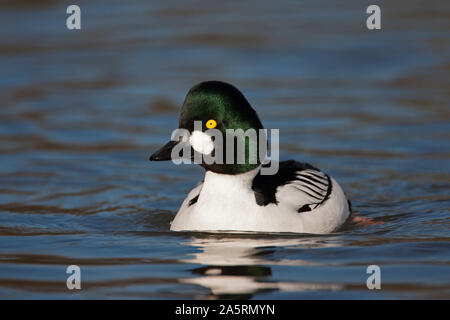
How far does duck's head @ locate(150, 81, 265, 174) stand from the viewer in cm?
836

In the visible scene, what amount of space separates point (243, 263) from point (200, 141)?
4.03ft

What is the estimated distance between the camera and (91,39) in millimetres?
19891

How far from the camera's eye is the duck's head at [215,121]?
836 centimetres

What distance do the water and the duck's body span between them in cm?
14

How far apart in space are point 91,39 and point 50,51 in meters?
1.09

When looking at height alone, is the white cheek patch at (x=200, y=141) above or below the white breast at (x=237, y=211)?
above

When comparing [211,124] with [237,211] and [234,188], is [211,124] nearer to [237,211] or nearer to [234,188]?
[234,188]

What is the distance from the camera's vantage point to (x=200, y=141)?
27.9ft

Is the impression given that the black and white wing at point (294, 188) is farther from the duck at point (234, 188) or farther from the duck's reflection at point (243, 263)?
the duck's reflection at point (243, 263)

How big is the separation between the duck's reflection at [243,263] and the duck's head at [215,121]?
704 millimetres

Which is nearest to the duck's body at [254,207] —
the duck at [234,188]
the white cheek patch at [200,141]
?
the duck at [234,188]

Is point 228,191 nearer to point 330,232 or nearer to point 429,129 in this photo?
point 330,232

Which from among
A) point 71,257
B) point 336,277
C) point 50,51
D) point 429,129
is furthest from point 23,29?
point 336,277

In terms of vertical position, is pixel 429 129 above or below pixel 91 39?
below
